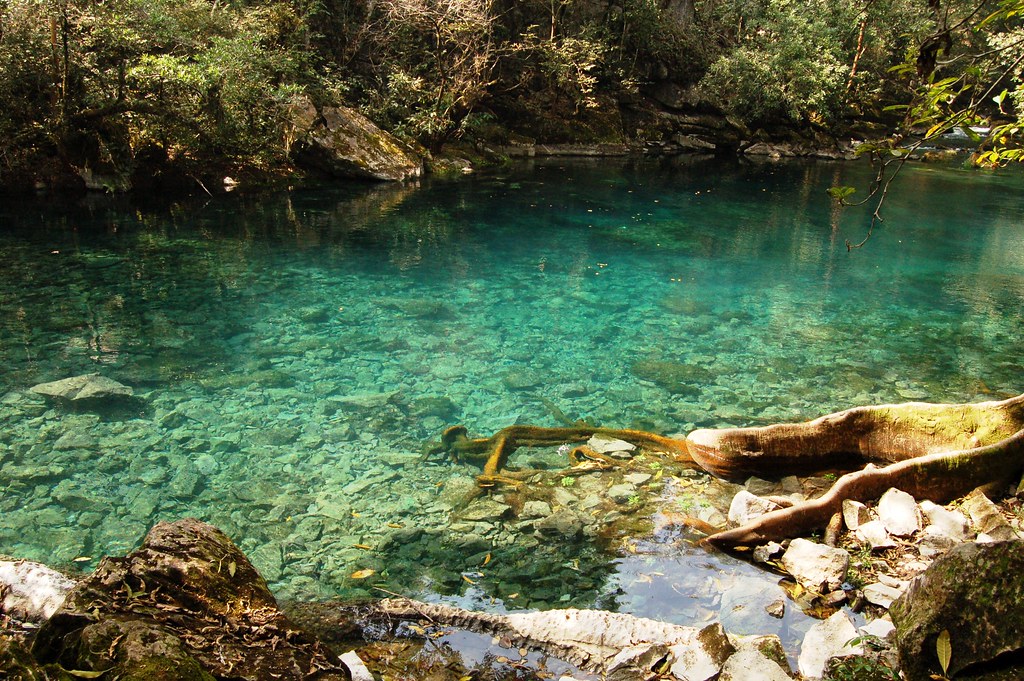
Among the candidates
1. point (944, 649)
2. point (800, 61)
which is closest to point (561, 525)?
point (944, 649)

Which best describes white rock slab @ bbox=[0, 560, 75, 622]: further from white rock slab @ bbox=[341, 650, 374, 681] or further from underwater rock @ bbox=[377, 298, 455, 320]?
underwater rock @ bbox=[377, 298, 455, 320]

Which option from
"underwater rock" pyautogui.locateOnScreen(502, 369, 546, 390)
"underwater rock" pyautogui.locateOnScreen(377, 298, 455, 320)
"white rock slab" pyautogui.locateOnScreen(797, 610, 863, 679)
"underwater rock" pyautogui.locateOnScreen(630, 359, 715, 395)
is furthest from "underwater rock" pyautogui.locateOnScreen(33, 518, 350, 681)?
"underwater rock" pyautogui.locateOnScreen(377, 298, 455, 320)

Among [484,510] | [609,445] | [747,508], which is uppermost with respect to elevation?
[747,508]

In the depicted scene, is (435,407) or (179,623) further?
(435,407)

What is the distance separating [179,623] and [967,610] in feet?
13.0

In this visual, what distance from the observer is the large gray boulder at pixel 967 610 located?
352cm

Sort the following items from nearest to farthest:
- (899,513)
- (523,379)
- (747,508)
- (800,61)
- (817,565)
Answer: (817,565) → (899,513) → (747,508) → (523,379) → (800,61)

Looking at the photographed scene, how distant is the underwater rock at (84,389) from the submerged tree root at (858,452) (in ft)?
15.0

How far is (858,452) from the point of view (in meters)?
7.37

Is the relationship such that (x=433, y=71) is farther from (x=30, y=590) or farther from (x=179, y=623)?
(x=179, y=623)

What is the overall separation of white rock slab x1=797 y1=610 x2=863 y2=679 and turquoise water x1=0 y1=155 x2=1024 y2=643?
92 cm

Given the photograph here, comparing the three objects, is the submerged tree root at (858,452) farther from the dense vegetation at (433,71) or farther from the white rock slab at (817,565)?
the dense vegetation at (433,71)

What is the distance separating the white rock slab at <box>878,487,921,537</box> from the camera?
19.0ft

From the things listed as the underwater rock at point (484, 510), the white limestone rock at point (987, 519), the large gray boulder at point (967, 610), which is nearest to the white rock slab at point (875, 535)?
the white limestone rock at point (987, 519)
